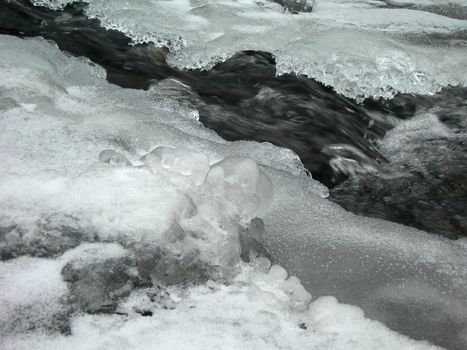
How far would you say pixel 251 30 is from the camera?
16.6ft

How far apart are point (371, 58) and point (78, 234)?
3356 mm

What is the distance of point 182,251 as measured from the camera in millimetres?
2051

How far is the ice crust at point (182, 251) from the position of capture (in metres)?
1.78

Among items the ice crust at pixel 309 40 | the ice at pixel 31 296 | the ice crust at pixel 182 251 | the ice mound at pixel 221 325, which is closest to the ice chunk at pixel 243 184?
the ice crust at pixel 182 251

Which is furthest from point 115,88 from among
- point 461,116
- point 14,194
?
point 461,116

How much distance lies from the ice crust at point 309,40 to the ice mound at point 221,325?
2.82 m

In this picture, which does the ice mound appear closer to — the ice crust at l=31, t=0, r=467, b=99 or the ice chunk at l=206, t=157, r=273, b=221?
the ice chunk at l=206, t=157, r=273, b=221

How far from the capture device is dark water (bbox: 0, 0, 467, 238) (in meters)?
3.23

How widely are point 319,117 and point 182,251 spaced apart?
2.30m

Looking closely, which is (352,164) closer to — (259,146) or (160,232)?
(259,146)

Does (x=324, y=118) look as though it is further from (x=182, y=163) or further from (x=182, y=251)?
(x=182, y=251)

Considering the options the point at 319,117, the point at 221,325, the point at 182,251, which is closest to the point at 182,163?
the point at 182,251

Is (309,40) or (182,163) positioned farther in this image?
(309,40)

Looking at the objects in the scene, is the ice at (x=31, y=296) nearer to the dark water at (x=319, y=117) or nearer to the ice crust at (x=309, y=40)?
the dark water at (x=319, y=117)
